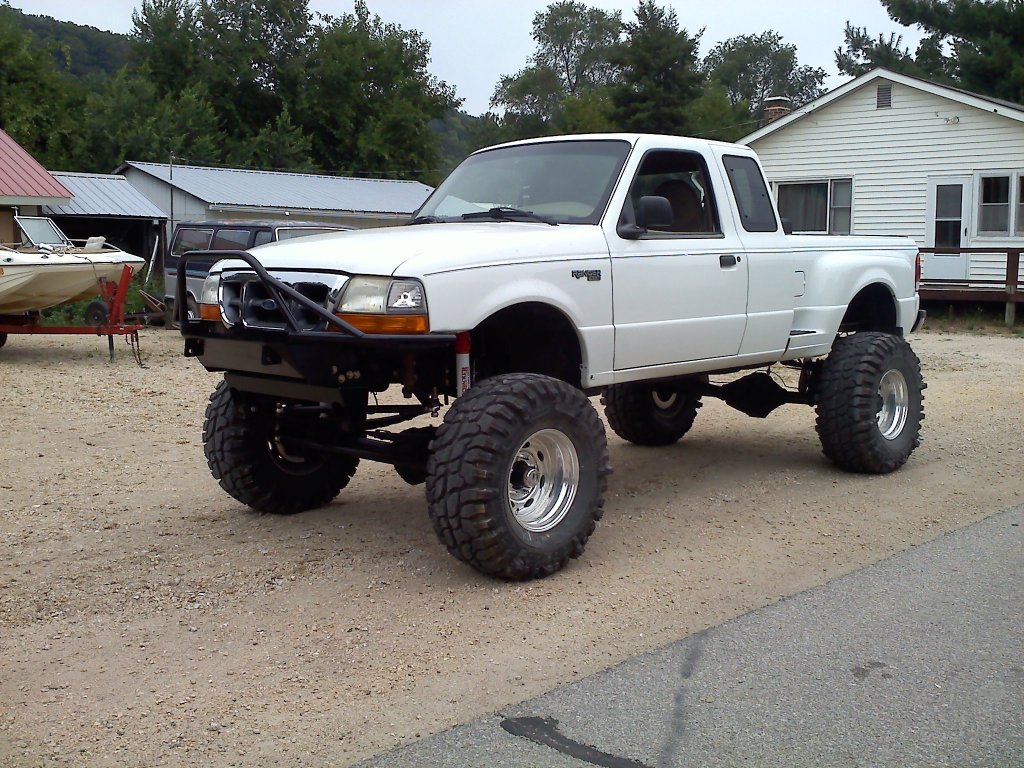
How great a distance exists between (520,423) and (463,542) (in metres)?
0.61

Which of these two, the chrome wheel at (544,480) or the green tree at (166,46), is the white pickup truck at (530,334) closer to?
the chrome wheel at (544,480)

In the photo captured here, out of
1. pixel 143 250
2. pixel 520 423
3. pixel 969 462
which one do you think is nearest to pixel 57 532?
pixel 520 423

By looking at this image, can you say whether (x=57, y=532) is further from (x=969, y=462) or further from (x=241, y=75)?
(x=241, y=75)

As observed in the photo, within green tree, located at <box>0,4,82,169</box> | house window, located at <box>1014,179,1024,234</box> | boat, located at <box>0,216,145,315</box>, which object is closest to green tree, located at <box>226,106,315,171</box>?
green tree, located at <box>0,4,82,169</box>

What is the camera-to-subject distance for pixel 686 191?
7055 millimetres

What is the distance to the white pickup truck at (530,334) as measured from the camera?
515 centimetres

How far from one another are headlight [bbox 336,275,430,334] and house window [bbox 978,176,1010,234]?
19155 mm

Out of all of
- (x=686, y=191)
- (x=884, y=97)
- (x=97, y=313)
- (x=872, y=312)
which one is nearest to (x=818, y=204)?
(x=884, y=97)

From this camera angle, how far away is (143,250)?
3050cm

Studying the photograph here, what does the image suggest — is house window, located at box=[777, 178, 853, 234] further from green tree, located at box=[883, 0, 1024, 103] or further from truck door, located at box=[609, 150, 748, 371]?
truck door, located at box=[609, 150, 748, 371]

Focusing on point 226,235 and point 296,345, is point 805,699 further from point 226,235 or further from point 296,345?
point 226,235

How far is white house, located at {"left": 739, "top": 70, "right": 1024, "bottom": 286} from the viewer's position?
21.3 m

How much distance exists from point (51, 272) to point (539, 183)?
1031 cm

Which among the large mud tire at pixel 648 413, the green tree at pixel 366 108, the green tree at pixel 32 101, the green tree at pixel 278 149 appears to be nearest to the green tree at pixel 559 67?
the green tree at pixel 366 108
